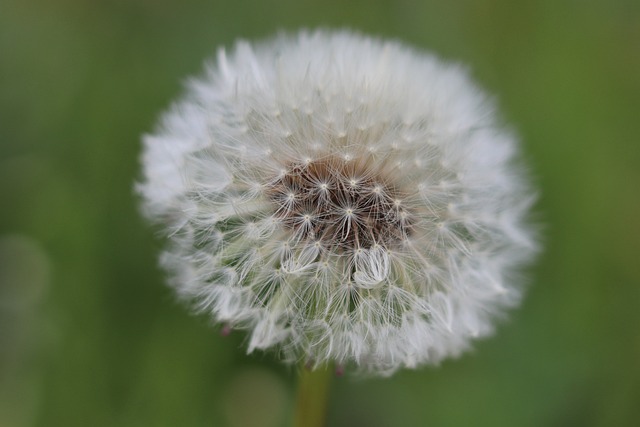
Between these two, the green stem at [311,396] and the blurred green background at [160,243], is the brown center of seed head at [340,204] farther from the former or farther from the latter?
the blurred green background at [160,243]

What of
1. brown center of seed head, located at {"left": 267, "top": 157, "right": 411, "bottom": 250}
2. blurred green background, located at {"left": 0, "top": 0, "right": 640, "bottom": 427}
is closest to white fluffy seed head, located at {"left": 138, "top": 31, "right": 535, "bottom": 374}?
brown center of seed head, located at {"left": 267, "top": 157, "right": 411, "bottom": 250}

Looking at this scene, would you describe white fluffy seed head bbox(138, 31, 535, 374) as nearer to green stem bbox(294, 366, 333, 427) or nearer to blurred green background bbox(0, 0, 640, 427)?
green stem bbox(294, 366, 333, 427)

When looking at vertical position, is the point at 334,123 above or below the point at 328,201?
above

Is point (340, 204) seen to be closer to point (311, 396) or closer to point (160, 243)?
point (311, 396)

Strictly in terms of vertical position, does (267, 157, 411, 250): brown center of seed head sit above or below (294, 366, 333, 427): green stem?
above

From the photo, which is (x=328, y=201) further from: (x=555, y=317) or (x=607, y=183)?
(x=607, y=183)

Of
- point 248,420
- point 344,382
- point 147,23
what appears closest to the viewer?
point 248,420

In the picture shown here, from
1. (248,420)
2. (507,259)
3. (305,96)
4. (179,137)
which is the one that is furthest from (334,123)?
(248,420)
